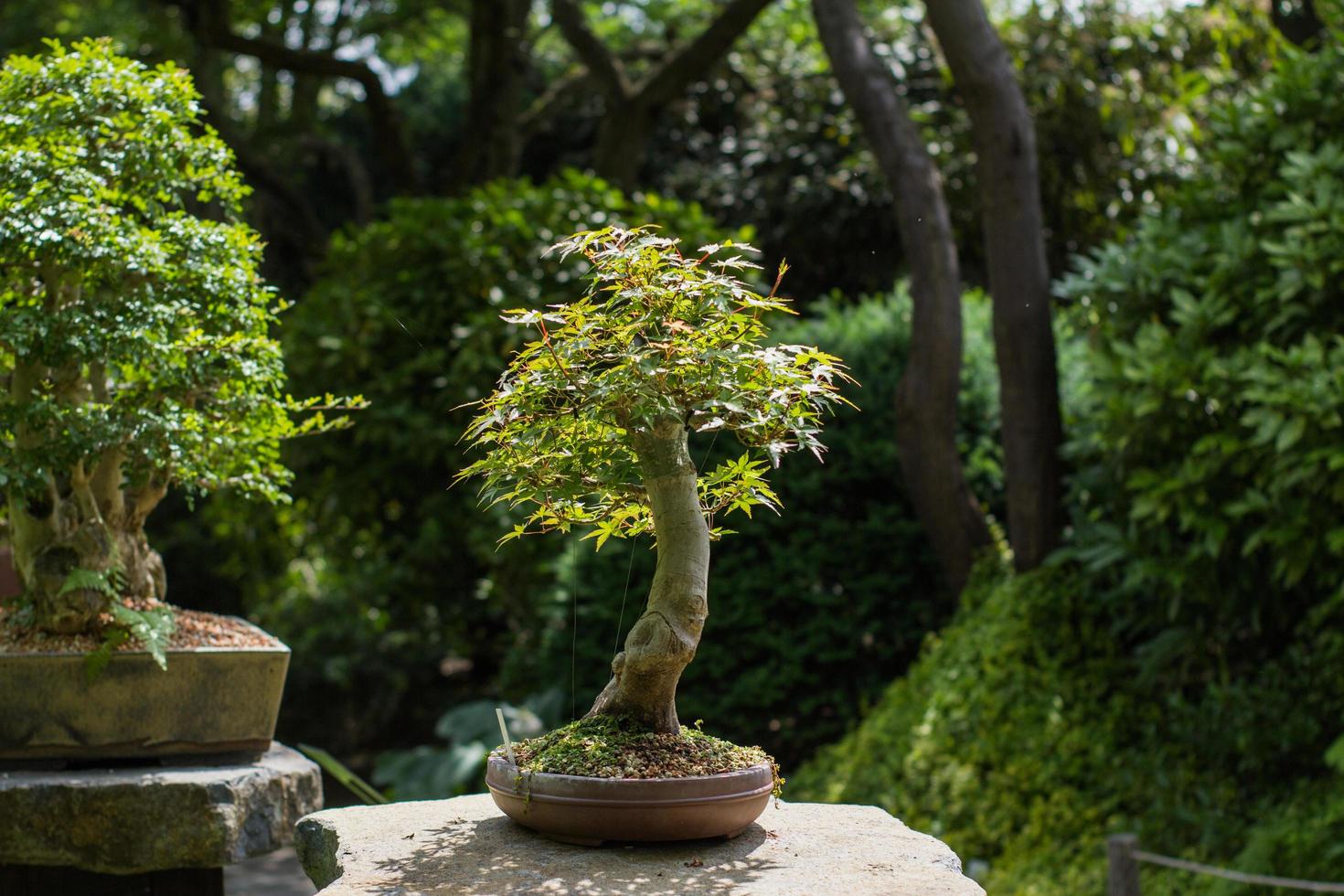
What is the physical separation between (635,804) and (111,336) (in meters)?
1.55

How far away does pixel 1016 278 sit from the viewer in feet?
17.3

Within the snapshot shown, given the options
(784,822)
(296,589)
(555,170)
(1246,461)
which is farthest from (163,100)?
(555,170)

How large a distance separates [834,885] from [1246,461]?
275 centimetres

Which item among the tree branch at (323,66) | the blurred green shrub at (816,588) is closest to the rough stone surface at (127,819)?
the blurred green shrub at (816,588)

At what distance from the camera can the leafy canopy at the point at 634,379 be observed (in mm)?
2256

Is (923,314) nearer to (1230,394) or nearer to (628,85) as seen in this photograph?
(1230,394)

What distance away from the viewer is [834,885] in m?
Result: 2.09

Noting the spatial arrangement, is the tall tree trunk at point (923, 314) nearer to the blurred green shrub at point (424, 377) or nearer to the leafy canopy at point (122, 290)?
the blurred green shrub at point (424, 377)

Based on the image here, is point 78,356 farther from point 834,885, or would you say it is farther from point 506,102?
point 506,102

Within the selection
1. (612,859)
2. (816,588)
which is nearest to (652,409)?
(612,859)

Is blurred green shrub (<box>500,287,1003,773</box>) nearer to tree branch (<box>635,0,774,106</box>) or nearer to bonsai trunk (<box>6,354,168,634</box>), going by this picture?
tree branch (<box>635,0,774,106</box>)

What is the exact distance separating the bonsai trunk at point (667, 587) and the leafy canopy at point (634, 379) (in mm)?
47

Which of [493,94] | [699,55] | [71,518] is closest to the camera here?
[71,518]

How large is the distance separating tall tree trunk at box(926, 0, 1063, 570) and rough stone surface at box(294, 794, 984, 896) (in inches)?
112
